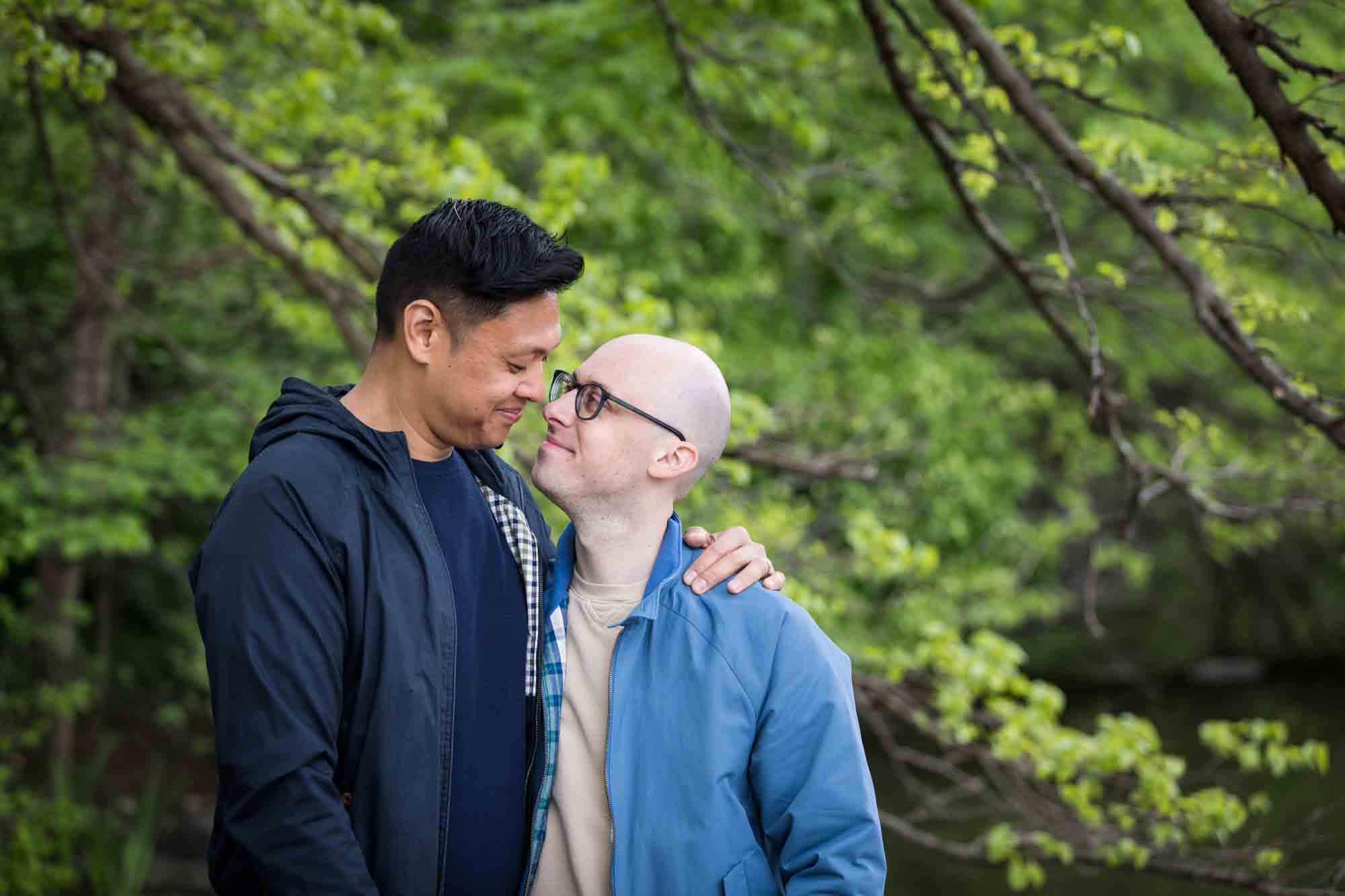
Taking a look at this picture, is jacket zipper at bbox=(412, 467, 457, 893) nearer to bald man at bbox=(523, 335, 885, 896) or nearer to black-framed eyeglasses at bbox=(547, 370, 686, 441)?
bald man at bbox=(523, 335, 885, 896)

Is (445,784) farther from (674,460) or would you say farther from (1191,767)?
(1191,767)

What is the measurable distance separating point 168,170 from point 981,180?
13.4 feet

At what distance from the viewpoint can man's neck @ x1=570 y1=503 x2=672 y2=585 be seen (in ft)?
7.45

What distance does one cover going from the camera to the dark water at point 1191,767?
10.3m

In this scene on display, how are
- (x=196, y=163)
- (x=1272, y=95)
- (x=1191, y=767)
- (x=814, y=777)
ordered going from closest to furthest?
1. (x=814, y=777)
2. (x=1272, y=95)
3. (x=196, y=163)
4. (x=1191, y=767)

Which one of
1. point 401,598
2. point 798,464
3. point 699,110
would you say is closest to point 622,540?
point 401,598

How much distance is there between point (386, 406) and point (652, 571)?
1.77 feet

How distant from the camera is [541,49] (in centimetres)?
915

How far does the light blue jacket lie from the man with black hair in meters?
0.10

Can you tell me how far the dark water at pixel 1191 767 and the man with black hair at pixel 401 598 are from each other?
220 inches

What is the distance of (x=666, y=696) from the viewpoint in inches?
83.3

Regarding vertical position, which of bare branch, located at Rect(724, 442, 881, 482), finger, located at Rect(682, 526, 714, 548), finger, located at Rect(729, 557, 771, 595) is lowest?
finger, located at Rect(729, 557, 771, 595)

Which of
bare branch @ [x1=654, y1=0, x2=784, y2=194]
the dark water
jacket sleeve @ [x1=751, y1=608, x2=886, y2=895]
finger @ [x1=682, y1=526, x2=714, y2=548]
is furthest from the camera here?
the dark water

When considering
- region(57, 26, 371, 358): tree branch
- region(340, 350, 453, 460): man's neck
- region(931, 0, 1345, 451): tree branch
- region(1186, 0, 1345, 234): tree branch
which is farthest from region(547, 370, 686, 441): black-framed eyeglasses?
region(57, 26, 371, 358): tree branch
